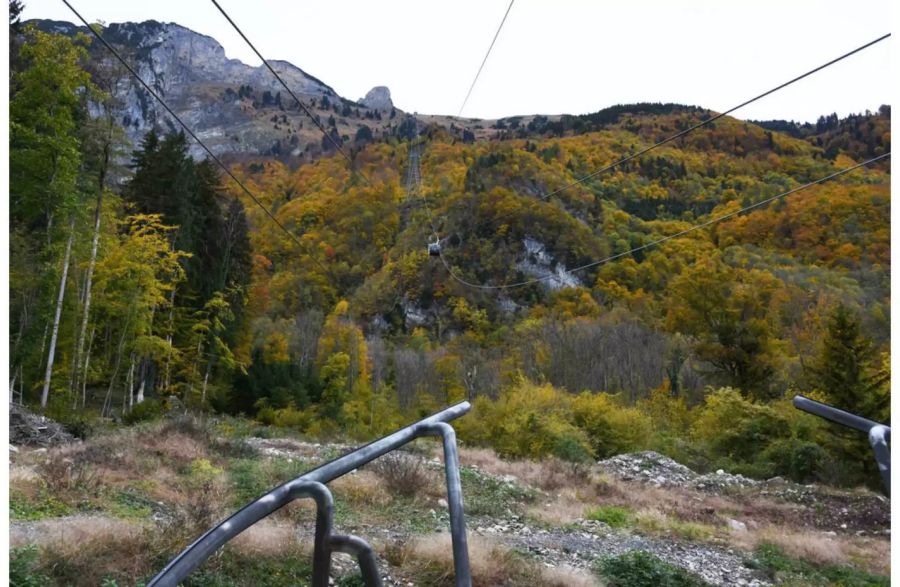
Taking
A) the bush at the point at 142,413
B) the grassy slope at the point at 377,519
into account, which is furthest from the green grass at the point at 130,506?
the bush at the point at 142,413

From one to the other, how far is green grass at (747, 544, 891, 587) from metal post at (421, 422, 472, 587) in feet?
28.2

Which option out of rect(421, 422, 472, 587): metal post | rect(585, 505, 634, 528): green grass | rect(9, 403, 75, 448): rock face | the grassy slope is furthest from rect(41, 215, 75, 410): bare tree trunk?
rect(421, 422, 472, 587): metal post

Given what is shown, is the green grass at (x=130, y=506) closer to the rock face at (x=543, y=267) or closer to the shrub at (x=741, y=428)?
the shrub at (x=741, y=428)

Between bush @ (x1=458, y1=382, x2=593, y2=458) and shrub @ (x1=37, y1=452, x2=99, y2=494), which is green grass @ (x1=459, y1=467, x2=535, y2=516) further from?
bush @ (x1=458, y1=382, x2=593, y2=458)

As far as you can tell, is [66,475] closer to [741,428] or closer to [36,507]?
[36,507]

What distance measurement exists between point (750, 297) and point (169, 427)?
2578cm

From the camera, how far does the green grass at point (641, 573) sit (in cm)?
736

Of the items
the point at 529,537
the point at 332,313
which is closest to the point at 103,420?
the point at 529,537

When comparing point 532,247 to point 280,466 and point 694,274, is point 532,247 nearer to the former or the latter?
point 694,274

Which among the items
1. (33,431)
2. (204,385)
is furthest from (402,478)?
(204,385)

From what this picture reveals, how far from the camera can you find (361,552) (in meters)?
1.29

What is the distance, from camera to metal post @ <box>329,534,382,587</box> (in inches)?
50.0

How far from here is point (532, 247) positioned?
66375 millimetres

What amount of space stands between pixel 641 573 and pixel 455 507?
7201 millimetres
